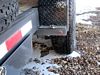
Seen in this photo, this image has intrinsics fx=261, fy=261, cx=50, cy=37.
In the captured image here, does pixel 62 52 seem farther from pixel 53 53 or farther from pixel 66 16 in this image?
pixel 66 16

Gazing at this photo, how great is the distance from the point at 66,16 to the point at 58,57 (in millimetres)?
698

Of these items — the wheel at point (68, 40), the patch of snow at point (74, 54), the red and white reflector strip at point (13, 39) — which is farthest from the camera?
the patch of snow at point (74, 54)

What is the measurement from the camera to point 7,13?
1.90 metres

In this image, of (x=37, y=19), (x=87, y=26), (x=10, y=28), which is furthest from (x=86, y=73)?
(x=87, y=26)

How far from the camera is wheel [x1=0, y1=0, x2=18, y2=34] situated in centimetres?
181

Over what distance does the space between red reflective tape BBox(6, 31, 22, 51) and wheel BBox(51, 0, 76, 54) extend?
4.47 feet

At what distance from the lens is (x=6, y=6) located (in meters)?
1.86

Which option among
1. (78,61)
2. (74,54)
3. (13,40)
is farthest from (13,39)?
(74,54)

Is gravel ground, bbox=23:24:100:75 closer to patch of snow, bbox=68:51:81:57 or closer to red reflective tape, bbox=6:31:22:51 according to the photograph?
patch of snow, bbox=68:51:81:57

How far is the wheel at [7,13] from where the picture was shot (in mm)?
1810

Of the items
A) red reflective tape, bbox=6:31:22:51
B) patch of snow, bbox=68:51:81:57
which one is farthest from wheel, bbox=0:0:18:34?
patch of snow, bbox=68:51:81:57

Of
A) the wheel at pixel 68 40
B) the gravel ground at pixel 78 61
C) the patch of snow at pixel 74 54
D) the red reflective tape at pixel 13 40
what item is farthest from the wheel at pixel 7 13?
the patch of snow at pixel 74 54

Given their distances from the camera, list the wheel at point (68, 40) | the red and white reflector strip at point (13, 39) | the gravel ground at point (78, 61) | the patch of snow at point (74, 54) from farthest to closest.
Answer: the patch of snow at point (74, 54), the wheel at point (68, 40), the gravel ground at point (78, 61), the red and white reflector strip at point (13, 39)

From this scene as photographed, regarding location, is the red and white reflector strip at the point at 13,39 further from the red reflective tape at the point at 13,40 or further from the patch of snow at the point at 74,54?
the patch of snow at the point at 74,54
